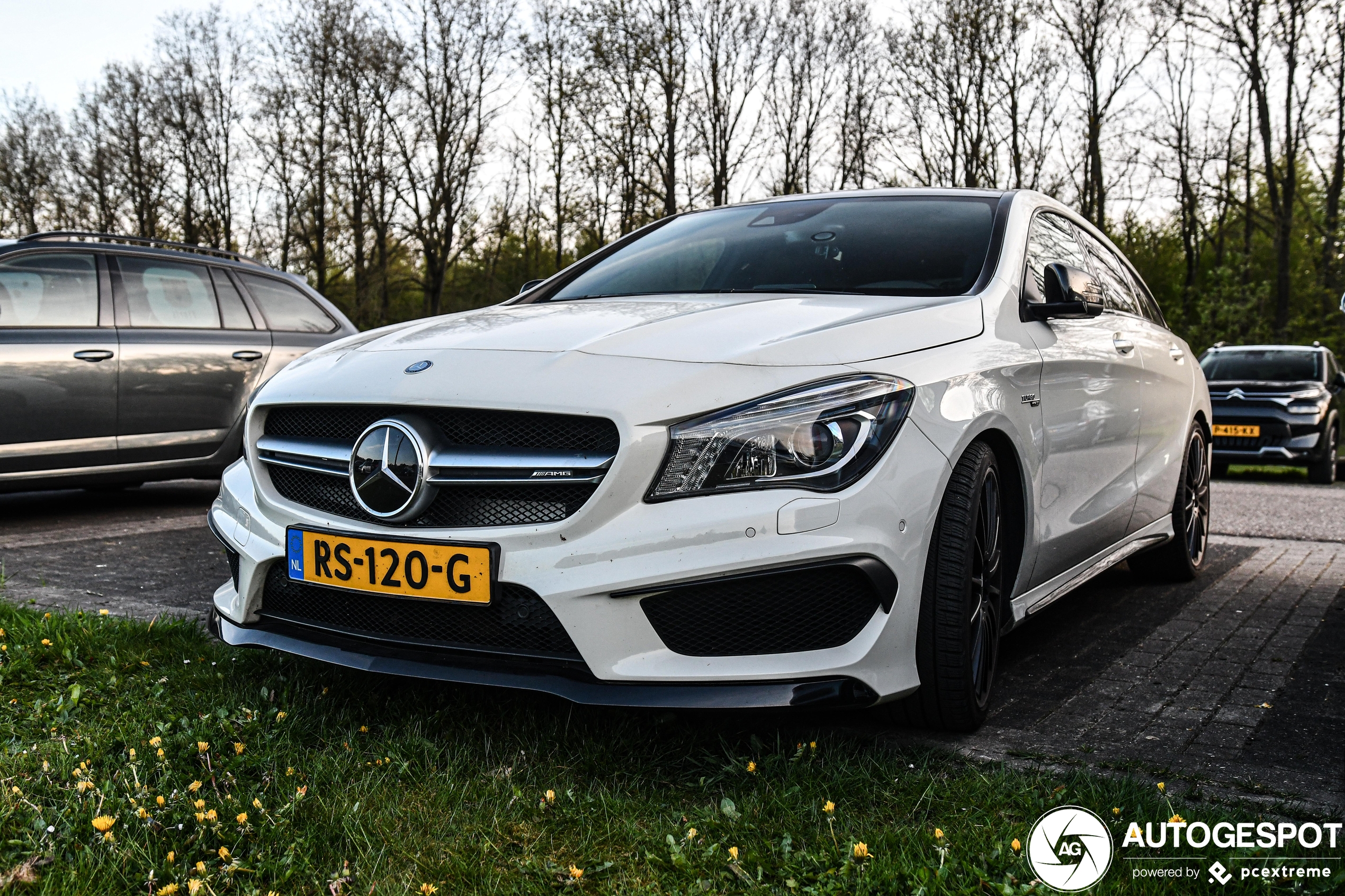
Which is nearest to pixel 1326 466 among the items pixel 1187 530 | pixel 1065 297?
pixel 1187 530

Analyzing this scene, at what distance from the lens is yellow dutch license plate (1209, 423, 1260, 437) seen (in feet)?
42.1

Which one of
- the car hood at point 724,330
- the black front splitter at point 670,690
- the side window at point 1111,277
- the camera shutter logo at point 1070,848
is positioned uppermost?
the side window at point 1111,277

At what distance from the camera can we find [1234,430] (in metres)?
13.0

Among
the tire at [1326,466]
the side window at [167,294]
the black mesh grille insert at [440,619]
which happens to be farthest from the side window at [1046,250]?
the tire at [1326,466]

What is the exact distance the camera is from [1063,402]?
3.46 metres

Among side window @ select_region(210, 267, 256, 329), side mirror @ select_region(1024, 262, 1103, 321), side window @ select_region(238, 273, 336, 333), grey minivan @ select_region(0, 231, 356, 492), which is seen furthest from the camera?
side window @ select_region(238, 273, 336, 333)

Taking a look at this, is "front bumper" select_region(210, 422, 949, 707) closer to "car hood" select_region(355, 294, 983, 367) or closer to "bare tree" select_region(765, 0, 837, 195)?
"car hood" select_region(355, 294, 983, 367)

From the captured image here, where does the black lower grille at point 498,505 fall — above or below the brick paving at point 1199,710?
above

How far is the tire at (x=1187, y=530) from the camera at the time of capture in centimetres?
514

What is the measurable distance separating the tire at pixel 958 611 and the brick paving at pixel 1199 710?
0.41ft

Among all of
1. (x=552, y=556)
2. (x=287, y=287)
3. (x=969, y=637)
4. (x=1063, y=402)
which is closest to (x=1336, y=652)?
(x=1063, y=402)

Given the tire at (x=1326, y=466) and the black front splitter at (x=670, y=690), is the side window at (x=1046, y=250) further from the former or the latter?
the tire at (x=1326, y=466)

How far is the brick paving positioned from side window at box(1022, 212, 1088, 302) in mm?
1244

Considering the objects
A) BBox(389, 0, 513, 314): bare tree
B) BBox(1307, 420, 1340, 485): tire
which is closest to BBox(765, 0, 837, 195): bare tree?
BBox(389, 0, 513, 314): bare tree
